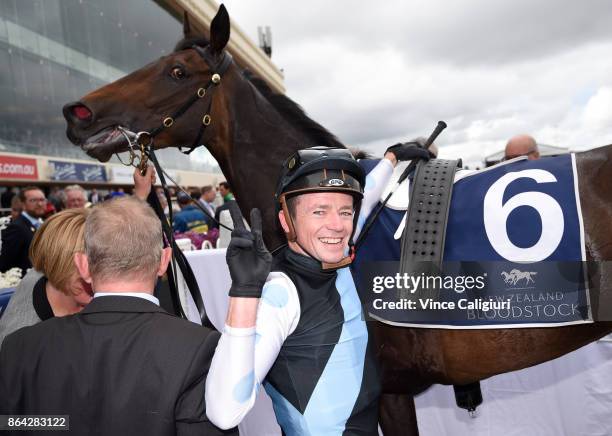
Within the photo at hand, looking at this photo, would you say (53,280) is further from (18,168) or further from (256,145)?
(18,168)

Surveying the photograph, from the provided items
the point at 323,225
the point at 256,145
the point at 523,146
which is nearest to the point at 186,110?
the point at 256,145

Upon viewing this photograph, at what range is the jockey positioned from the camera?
3.70 ft

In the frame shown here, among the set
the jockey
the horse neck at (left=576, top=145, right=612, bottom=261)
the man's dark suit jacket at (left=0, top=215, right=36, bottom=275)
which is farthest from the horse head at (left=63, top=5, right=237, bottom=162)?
the man's dark suit jacket at (left=0, top=215, right=36, bottom=275)

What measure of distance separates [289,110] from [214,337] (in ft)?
5.08

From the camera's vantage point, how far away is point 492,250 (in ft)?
5.46

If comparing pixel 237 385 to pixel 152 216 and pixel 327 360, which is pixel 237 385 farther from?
pixel 152 216

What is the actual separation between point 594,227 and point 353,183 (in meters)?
1.06

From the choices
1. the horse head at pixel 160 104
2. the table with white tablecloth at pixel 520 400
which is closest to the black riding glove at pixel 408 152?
the horse head at pixel 160 104

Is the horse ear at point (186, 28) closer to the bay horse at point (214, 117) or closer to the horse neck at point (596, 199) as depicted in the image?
the bay horse at point (214, 117)

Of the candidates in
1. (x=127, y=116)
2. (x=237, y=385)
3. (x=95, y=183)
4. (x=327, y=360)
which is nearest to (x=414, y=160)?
(x=327, y=360)

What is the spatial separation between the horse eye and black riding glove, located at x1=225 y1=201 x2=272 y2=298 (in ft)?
5.22

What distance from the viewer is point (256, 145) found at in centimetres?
229

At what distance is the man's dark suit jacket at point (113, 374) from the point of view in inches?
38.9

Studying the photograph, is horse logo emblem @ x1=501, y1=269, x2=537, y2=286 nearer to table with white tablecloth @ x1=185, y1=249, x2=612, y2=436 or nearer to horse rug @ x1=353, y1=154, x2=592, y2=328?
horse rug @ x1=353, y1=154, x2=592, y2=328
